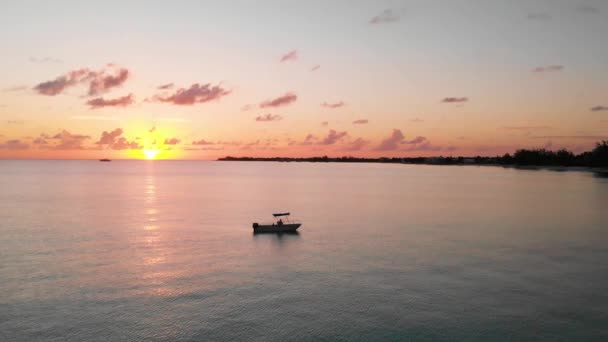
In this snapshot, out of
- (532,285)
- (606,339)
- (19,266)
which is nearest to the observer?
(606,339)

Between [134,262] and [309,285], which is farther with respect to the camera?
[134,262]

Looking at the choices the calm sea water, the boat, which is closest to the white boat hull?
the boat

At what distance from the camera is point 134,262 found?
53.9 metres

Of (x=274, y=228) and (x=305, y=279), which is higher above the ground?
(x=274, y=228)

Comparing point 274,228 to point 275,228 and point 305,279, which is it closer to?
point 275,228

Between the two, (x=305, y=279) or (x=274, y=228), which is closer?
(x=305, y=279)

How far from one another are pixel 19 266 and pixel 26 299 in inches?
543

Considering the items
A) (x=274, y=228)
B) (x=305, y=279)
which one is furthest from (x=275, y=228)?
(x=305, y=279)

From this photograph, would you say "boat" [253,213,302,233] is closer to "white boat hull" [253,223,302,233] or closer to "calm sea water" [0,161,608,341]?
"white boat hull" [253,223,302,233]

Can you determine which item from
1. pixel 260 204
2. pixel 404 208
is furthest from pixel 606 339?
pixel 260 204

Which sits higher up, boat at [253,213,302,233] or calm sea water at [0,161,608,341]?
boat at [253,213,302,233]

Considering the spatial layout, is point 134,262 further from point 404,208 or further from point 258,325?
point 404,208

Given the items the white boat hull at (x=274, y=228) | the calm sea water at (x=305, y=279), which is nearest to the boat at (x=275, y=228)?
the white boat hull at (x=274, y=228)

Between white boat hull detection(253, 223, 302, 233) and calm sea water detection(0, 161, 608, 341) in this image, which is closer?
calm sea water detection(0, 161, 608, 341)
